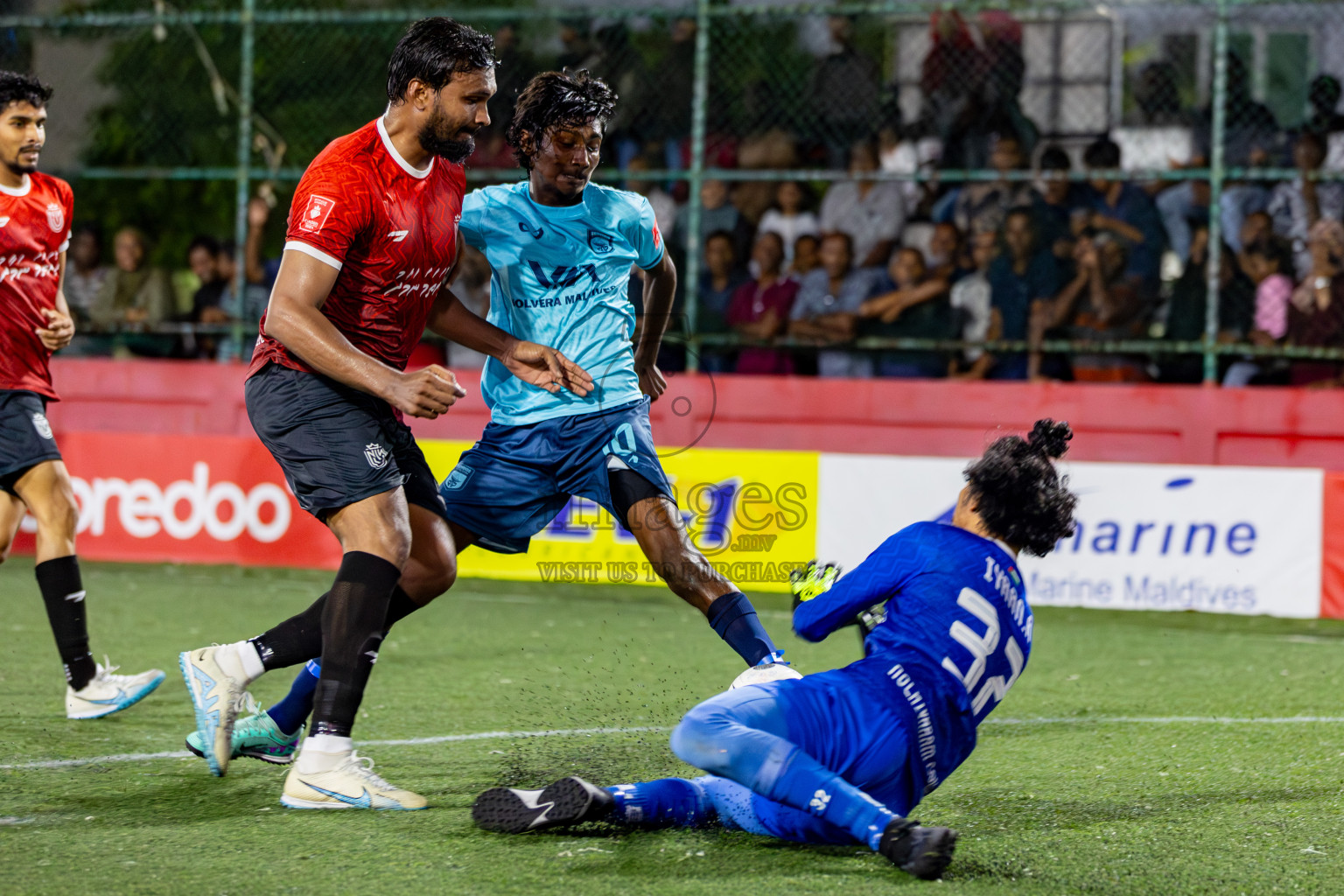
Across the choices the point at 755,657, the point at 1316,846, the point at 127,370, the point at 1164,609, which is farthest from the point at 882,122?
the point at 1316,846

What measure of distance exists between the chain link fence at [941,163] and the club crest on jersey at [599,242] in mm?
5241

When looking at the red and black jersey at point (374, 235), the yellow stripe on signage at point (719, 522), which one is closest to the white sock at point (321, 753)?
the red and black jersey at point (374, 235)

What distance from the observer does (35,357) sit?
19.0 feet

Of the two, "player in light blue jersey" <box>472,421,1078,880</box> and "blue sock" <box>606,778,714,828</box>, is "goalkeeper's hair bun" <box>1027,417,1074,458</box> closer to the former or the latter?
"player in light blue jersey" <box>472,421,1078,880</box>

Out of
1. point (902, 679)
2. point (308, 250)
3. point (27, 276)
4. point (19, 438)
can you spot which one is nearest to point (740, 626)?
point (902, 679)

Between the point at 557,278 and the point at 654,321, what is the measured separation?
453 millimetres

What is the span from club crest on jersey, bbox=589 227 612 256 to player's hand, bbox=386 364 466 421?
125cm

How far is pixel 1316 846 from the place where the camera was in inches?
150

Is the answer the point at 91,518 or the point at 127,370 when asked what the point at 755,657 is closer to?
the point at 91,518

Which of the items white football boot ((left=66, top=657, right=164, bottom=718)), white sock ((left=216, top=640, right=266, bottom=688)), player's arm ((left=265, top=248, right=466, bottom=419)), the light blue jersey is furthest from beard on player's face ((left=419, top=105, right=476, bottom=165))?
white football boot ((left=66, top=657, right=164, bottom=718))

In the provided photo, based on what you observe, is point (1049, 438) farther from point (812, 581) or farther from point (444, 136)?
point (444, 136)

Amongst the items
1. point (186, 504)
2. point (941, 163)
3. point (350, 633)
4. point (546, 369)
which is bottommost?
point (186, 504)

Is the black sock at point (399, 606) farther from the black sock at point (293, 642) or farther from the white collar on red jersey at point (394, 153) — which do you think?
the white collar on red jersey at point (394, 153)

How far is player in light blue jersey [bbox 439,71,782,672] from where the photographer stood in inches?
187
